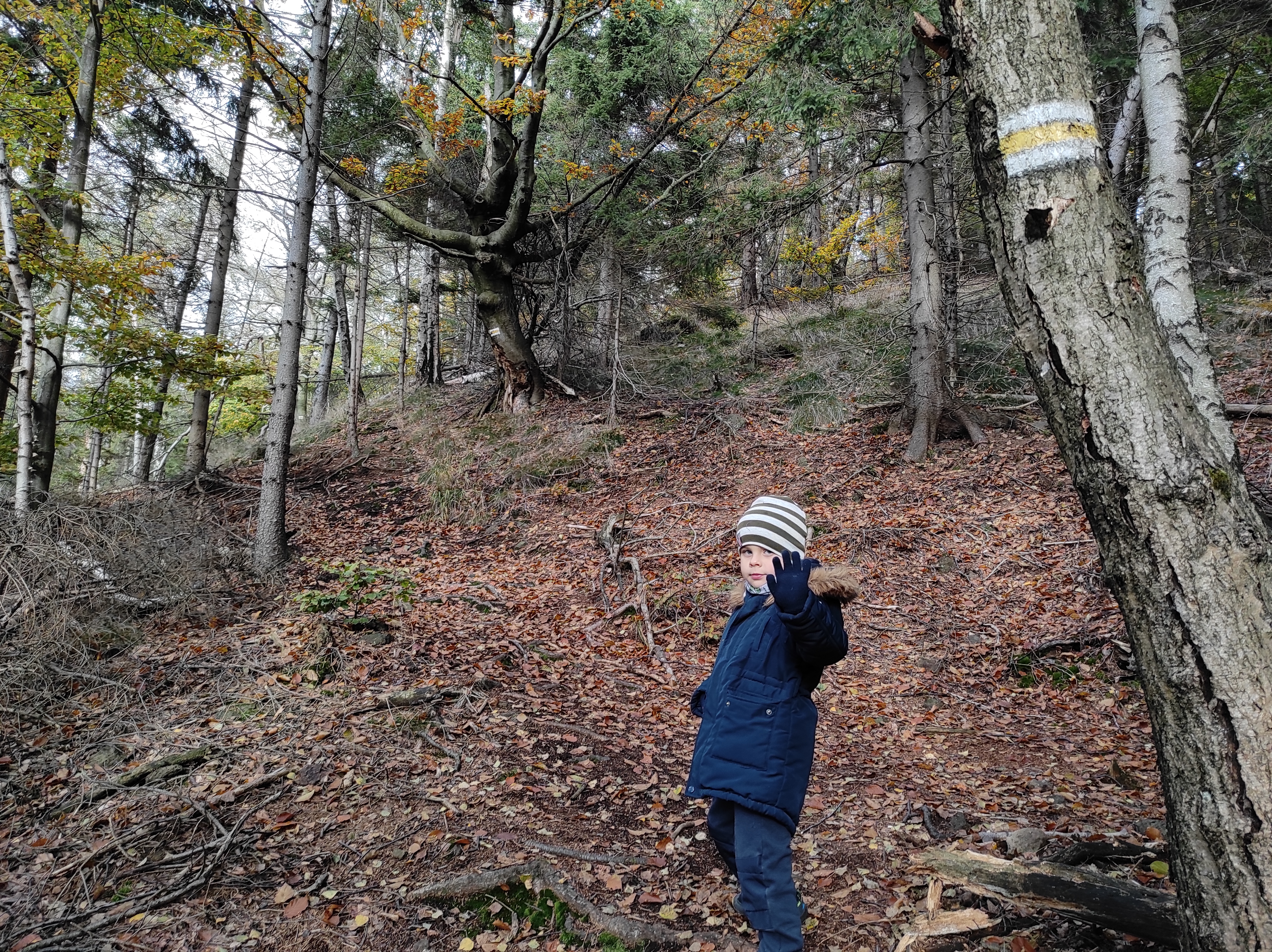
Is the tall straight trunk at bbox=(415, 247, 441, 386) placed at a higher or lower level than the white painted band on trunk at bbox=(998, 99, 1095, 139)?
higher

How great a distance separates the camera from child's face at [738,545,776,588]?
2.56 m

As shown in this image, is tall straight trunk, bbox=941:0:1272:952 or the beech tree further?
the beech tree

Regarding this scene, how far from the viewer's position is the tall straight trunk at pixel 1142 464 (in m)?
1.51

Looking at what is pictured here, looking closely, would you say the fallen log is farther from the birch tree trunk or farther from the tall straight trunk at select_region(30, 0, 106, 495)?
the tall straight trunk at select_region(30, 0, 106, 495)

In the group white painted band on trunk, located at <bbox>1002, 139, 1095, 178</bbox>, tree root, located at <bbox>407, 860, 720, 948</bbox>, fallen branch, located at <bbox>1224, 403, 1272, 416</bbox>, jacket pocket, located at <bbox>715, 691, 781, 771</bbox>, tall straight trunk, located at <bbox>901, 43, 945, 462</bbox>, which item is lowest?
tree root, located at <bbox>407, 860, 720, 948</bbox>

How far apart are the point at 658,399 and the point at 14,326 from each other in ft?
31.8

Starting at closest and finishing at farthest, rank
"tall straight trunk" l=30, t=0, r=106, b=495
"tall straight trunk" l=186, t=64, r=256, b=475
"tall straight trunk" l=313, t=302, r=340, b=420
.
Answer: "tall straight trunk" l=30, t=0, r=106, b=495 → "tall straight trunk" l=186, t=64, r=256, b=475 → "tall straight trunk" l=313, t=302, r=340, b=420

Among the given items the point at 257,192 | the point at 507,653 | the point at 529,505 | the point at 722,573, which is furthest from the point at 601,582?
the point at 257,192

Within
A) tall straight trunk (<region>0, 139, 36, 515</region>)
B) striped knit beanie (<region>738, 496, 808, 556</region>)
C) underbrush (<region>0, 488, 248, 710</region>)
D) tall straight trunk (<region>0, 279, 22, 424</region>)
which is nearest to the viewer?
striped knit beanie (<region>738, 496, 808, 556</region>)

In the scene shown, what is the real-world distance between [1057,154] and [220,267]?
45.7ft

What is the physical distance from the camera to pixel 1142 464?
156 centimetres

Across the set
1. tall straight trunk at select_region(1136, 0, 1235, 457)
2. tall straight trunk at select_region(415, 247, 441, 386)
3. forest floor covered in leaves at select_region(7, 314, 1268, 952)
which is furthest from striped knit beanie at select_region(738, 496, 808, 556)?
tall straight trunk at select_region(415, 247, 441, 386)

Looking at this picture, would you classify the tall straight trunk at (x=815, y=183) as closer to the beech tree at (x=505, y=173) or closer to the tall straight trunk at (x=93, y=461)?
the beech tree at (x=505, y=173)

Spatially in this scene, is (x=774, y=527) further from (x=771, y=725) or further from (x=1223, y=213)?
(x=1223, y=213)
